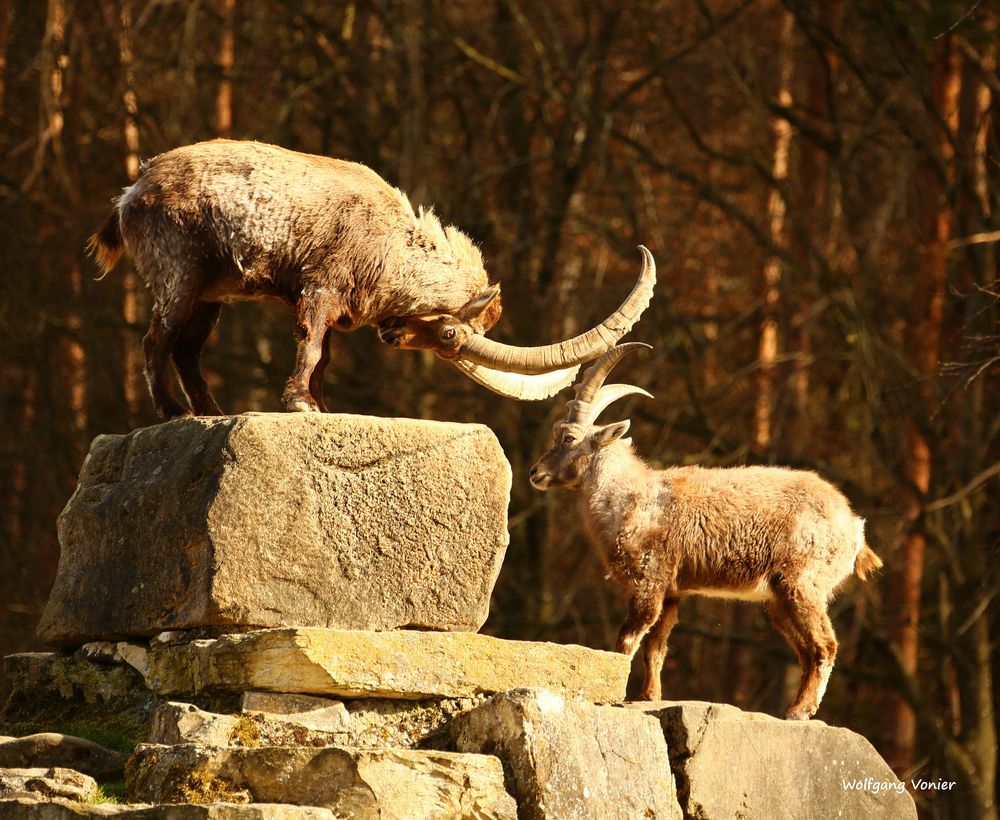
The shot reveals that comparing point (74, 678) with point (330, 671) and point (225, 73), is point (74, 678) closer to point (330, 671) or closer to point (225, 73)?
point (330, 671)

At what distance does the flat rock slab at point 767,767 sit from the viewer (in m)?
7.41

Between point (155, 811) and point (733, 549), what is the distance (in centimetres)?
365

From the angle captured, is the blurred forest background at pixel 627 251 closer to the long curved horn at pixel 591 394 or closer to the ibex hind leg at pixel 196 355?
the long curved horn at pixel 591 394

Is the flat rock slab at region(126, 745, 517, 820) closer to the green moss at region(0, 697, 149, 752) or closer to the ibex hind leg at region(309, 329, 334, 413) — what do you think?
the green moss at region(0, 697, 149, 752)

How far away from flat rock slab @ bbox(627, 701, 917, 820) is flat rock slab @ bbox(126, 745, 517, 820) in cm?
115

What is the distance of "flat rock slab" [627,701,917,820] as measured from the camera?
7.41 m

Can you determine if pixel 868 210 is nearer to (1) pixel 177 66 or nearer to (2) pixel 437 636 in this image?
(1) pixel 177 66

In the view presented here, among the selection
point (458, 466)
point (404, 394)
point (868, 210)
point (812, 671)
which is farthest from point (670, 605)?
point (868, 210)

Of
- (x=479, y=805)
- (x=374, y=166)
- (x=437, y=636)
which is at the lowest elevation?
(x=479, y=805)

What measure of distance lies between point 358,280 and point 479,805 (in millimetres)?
2595

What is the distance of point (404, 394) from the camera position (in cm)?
1625

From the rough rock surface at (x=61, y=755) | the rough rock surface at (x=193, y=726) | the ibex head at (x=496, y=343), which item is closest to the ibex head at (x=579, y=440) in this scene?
the ibex head at (x=496, y=343)

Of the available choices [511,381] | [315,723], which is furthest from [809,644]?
[315,723]

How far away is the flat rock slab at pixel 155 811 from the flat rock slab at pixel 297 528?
1119 mm
